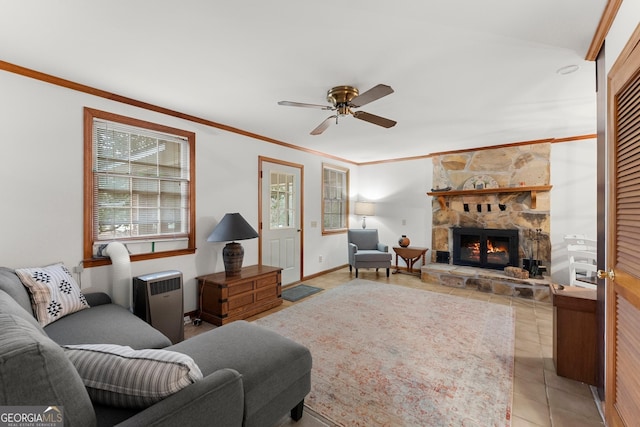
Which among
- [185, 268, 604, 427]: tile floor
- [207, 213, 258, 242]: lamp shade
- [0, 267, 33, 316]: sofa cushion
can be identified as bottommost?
[185, 268, 604, 427]: tile floor

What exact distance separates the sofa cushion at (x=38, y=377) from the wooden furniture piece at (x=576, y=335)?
9.30 feet

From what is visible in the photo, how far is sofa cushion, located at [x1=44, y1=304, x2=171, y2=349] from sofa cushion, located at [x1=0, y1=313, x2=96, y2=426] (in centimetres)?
95

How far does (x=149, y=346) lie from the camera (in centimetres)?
174

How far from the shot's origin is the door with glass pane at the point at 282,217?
14.1ft

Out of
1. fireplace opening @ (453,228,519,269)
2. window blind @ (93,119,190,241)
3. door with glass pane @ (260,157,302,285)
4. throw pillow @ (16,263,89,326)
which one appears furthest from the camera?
fireplace opening @ (453,228,519,269)

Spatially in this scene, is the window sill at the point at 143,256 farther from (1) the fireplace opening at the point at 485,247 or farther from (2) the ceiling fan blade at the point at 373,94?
(1) the fireplace opening at the point at 485,247

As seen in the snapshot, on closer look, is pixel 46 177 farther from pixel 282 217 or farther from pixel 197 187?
pixel 282 217

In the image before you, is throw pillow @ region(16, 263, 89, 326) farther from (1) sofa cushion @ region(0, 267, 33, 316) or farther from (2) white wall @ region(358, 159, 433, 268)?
(2) white wall @ region(358, 159, 433, 268)

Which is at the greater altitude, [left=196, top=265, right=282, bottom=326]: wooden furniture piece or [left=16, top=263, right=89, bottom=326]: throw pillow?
[left=16, top=263, right=89, bottom=326]: throw pillow

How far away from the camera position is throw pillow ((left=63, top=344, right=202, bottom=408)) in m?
1.00

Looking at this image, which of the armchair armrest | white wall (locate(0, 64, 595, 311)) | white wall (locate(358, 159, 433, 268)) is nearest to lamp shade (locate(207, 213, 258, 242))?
white wall (locate(0, 64, 595, 311))

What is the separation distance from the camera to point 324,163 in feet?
17.9

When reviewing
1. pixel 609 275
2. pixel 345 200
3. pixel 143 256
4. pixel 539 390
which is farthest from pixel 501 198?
pixel 143 256

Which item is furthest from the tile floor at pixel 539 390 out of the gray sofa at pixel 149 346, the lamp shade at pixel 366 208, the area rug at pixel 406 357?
the lamp shade at pixel 366 208
